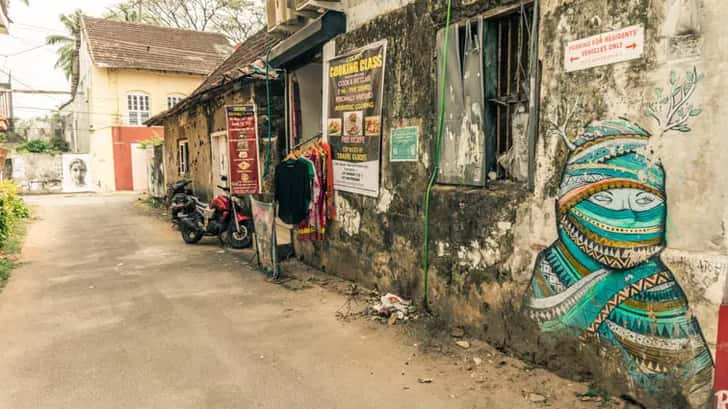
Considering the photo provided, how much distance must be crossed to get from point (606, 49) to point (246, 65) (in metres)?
6.35

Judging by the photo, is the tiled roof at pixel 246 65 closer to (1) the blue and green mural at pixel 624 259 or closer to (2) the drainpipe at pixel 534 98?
(2) the drainpipe at pixel 534 98

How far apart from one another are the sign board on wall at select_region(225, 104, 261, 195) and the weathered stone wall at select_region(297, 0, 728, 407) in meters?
2.32

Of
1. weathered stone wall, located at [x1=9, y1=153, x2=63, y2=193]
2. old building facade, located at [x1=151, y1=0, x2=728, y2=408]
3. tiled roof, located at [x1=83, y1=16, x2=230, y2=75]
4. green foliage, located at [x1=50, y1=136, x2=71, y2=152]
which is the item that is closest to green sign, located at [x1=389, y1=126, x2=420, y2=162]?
old building facade, located at [x1=151, y1=0, x2=728, y2=408]

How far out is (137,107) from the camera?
24.5 metres

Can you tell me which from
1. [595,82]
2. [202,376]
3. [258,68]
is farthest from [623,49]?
[258,68]

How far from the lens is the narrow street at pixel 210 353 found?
346cm

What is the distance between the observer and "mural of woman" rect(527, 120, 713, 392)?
112 inches

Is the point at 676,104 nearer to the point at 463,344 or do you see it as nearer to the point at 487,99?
the point at 487,99

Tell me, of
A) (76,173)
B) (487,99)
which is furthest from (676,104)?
(76,173)

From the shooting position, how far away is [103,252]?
29.3ft

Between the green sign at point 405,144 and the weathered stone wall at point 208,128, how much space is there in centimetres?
368

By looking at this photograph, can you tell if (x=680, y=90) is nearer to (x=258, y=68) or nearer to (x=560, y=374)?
(x=560, y=374)

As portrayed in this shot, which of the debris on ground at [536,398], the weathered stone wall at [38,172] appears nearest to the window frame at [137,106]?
the weathered stone wall at [38,172]

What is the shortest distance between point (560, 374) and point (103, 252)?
8.08 m
